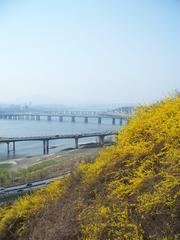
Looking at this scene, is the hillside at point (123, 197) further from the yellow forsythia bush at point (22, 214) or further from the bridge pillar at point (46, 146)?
the bridge pillar at point (46, 146)

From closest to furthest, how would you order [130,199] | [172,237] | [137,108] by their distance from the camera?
[172,237], [130,199], [137,108]

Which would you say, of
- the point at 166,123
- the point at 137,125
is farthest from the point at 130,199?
the point at 137,125

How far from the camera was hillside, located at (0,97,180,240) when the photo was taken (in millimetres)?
7519

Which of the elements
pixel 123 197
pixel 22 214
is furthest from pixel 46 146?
pixel 123 197

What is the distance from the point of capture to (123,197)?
8719mm

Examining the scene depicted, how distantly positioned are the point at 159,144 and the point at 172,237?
3.73 m

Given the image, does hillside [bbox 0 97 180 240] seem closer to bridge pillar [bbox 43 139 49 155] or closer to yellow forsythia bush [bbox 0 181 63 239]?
yellow forsythia bush [bbox 0 181 63 239]

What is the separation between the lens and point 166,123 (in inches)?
397

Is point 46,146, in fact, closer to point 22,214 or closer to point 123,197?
point 22,214

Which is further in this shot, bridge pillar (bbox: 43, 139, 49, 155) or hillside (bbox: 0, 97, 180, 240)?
bridge pillar (bbox: 43, 139, 49, 155)

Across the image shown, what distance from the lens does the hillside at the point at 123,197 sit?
752 cm

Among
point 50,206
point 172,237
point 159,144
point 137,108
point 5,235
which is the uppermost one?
point 137,108

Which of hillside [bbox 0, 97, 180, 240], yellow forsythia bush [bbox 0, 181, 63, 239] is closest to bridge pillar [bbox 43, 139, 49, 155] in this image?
hillside [bbox 0, 97, 180, 240]

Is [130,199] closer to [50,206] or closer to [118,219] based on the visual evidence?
[118,219]
